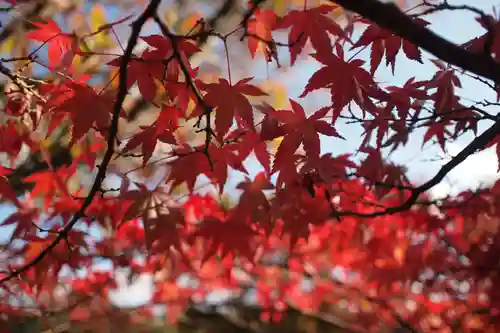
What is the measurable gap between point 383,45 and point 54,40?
105cm

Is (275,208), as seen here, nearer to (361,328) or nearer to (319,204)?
(319,204)

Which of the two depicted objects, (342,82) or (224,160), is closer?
(342,82)

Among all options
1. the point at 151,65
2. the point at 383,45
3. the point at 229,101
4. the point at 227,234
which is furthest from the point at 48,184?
the point at 383,45

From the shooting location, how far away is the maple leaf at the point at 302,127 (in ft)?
5.45

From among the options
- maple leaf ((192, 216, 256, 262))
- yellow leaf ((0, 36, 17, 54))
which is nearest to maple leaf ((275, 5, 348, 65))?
maple leaf ((192, 216, 256, 262))

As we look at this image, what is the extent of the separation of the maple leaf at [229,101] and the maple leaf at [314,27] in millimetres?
169

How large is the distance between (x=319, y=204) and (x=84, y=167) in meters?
1.97

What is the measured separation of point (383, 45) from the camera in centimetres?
162

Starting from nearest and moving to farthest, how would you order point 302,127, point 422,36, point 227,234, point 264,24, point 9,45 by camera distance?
point 422,36 < point 302,127 < point 264,24 < point 227,234 < point 9,45

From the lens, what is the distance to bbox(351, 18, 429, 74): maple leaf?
1.52 meters

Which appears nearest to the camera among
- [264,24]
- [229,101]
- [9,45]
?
[229,101]

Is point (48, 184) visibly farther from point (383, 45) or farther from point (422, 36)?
point (422, 36)

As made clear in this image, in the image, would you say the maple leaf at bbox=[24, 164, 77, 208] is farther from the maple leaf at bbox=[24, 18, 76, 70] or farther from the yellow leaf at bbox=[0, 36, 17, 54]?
the yellow leaf at bbox=[0, 36, 17, 54]

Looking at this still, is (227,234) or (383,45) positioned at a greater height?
(383,45)
